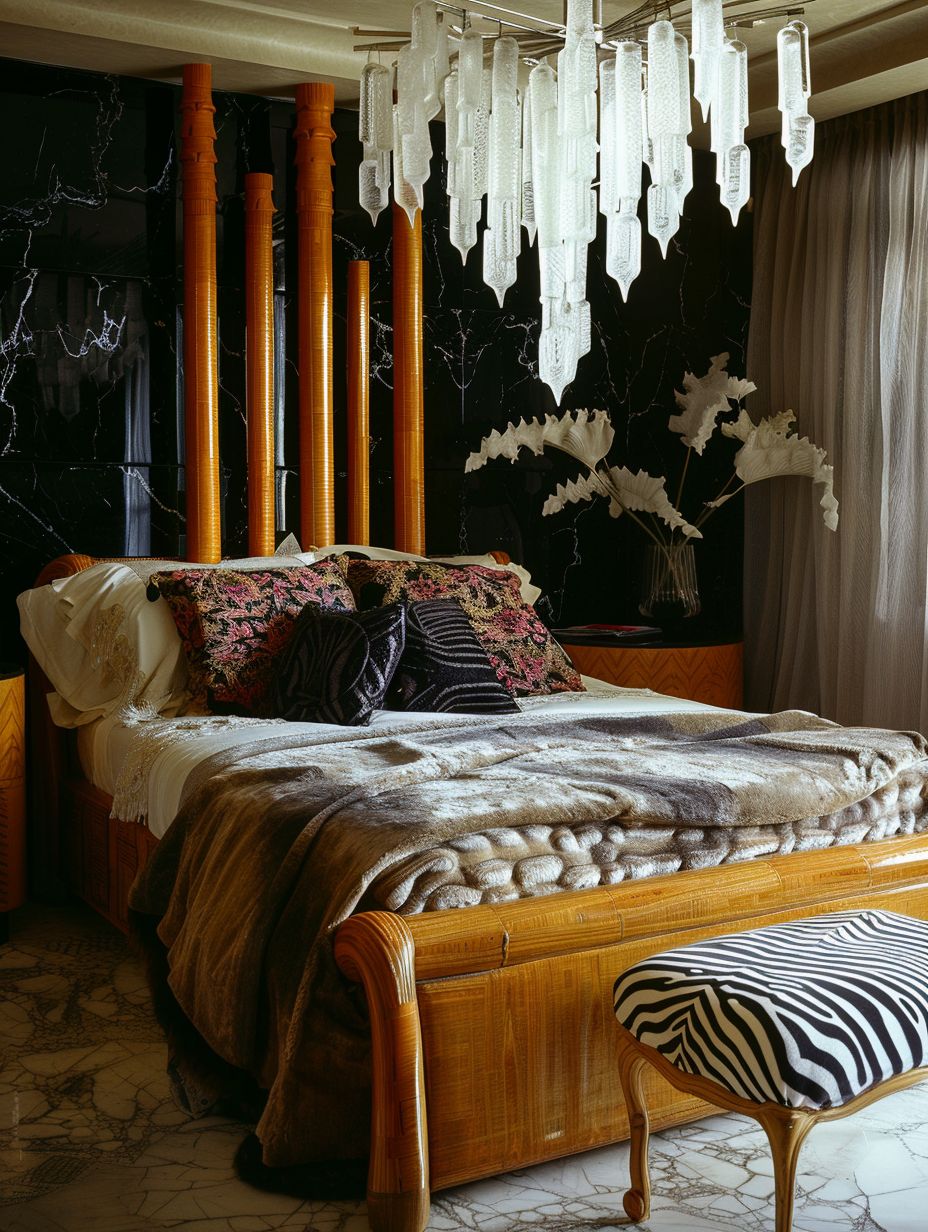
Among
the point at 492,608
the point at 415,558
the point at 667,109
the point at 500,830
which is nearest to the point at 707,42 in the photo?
the point at 667,109

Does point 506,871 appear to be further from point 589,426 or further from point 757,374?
point 757,374

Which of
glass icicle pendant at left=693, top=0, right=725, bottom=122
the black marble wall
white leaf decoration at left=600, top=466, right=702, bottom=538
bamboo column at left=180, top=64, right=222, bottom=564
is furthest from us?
white leaf decoration at left=600, top=466, right=702, bottom=538

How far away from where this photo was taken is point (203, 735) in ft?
8.63

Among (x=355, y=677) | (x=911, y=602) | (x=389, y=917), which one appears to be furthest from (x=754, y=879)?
(x=911, y=602)

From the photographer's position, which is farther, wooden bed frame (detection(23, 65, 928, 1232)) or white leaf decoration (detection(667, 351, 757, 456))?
white leaf decoration (detection(667, 351, 757, 456))

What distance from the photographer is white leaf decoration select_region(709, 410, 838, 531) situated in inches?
157

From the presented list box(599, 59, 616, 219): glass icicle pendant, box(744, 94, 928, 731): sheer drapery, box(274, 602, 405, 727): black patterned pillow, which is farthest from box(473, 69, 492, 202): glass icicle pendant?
box(744, 94, 928, 731): sheer drapery

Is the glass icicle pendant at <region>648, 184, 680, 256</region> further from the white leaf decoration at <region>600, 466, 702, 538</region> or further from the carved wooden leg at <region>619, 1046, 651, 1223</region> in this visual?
the white leaf decoration at <region>600, 466, 702, 538</region>

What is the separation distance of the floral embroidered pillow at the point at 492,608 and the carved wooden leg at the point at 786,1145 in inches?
68.9

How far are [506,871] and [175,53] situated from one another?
2.67 m

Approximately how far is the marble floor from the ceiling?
8.58 ft

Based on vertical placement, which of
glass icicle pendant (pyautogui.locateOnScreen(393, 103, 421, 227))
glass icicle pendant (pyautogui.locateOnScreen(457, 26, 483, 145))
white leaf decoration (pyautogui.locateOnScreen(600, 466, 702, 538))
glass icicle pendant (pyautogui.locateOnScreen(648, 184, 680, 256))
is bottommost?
white leaf decoration (pyautogui.locateOnScreen(600, 466, 702, 538))

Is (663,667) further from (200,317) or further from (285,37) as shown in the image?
(285,37)

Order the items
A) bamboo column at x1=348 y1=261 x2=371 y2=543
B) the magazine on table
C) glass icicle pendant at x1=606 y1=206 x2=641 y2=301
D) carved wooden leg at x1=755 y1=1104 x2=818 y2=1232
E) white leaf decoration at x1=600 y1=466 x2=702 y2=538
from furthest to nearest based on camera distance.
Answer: white leaf decoration at x1=600 y1=466 x2=702 y2=538 → the magazine on table → bamboo column at x1=348 y1=261 x2=371 y2=543 → glass icicle pendant at x1=606 y1=206 x2=641 y2=301 → carved wooden leg at x1=755 y1=1104 x2=818 y2=1232
